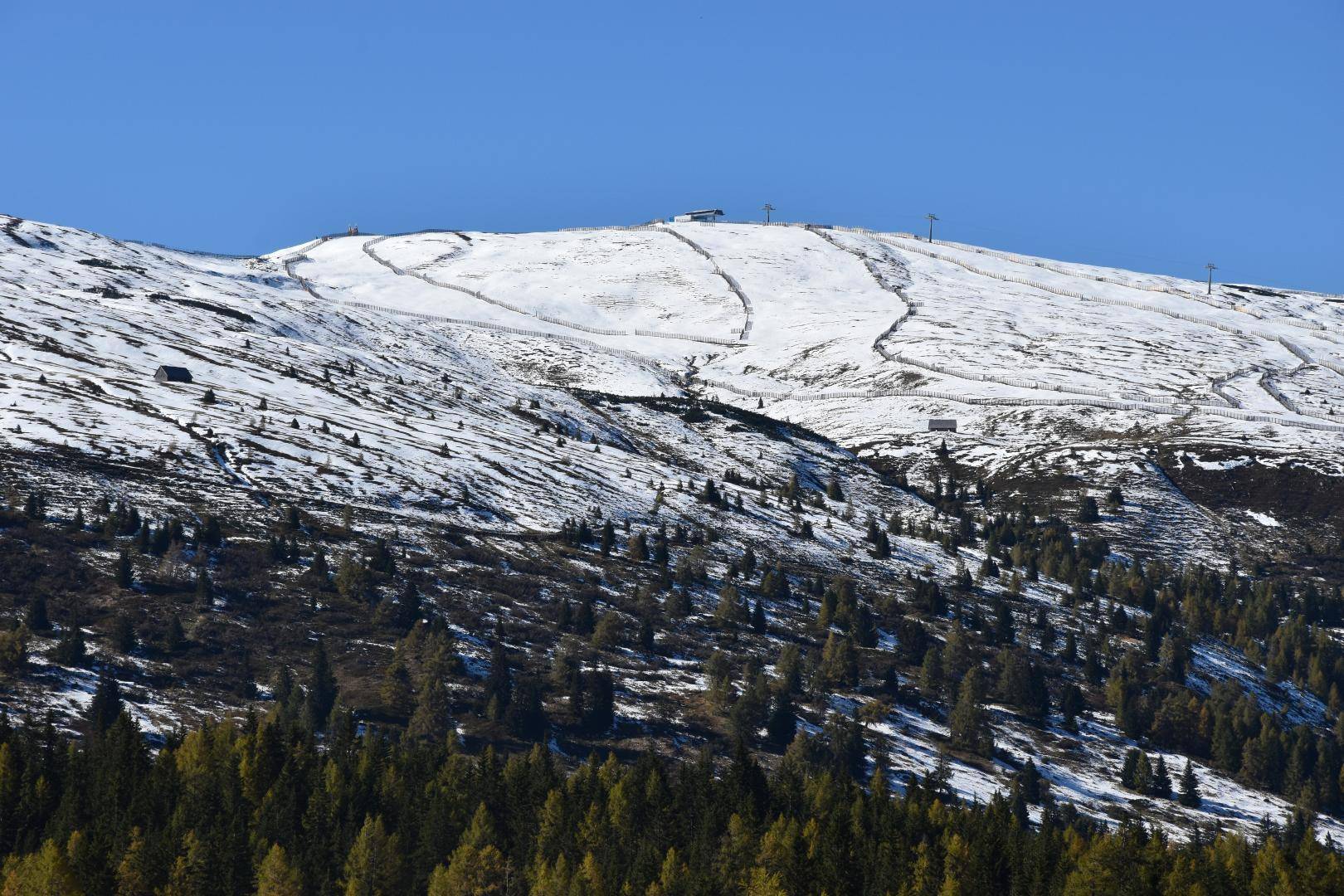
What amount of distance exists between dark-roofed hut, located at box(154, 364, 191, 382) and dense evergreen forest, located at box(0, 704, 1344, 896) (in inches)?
3325

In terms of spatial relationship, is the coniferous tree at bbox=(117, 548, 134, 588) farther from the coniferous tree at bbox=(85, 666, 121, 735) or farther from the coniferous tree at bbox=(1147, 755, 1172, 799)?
the coniferous tree at bbox=(1147, 755, 1172, 799)

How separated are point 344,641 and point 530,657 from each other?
1191 centimetres

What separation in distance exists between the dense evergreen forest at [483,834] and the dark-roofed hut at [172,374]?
84.4 meters

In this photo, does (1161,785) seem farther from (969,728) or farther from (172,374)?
(172,374)

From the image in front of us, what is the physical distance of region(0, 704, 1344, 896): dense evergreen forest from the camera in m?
74.3

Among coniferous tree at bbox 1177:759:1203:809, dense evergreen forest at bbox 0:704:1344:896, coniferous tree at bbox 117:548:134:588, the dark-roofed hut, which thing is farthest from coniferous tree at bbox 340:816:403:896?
the dark-roofed hut

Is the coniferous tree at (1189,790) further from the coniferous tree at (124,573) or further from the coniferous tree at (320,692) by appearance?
the coniferous tree at (124,573)

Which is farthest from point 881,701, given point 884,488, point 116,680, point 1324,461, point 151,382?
point 1324,461

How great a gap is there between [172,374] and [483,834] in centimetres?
10410

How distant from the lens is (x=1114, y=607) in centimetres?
14550

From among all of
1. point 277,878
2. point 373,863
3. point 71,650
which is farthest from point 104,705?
point 373,863

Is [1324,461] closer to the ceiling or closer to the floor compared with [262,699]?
closer to the ceiling

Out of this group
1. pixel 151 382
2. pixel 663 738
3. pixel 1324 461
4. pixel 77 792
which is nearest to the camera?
pixel 77 792

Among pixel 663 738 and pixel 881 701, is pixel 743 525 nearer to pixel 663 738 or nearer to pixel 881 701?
pixel 881 701
